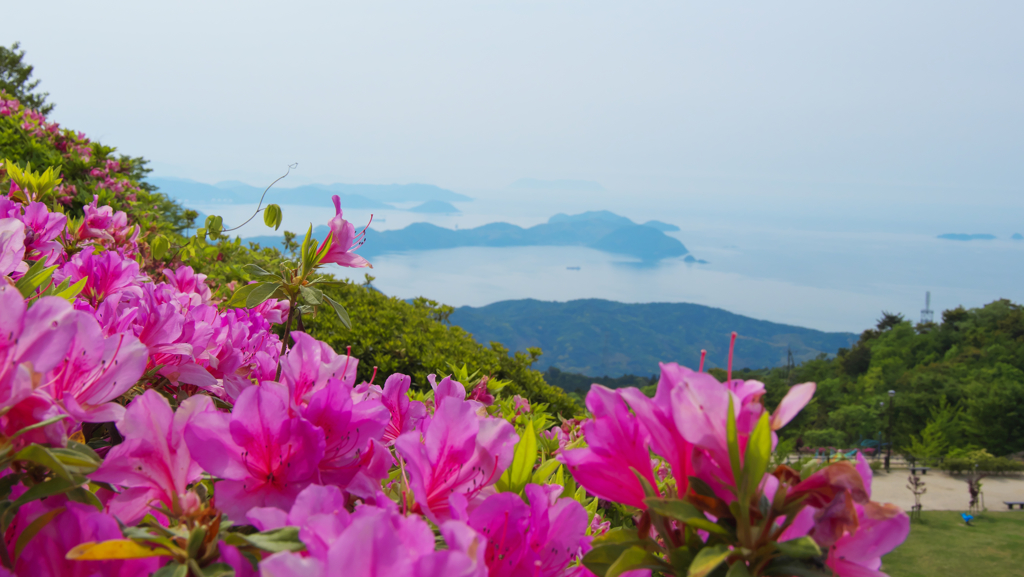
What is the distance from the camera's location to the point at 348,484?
723 mm

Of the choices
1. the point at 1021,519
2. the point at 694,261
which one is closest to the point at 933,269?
the point at 694,261

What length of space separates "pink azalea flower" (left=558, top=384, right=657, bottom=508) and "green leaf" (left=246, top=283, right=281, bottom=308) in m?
0.80

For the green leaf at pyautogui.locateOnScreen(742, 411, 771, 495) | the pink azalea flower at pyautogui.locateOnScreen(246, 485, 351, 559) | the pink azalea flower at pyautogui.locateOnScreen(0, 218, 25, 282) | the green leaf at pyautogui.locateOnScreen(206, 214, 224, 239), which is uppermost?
the green leaf at pyautogui.locateOnScreen(206, 214, 224, 239)

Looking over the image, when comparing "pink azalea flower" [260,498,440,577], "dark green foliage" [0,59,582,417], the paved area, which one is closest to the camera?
"pink azalea flower" [260,498,440,577]

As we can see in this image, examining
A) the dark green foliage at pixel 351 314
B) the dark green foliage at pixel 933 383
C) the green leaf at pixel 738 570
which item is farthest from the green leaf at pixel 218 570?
the dark green foliage at pixel 933 383

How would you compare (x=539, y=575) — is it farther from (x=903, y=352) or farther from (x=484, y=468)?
(x=903, y=352)

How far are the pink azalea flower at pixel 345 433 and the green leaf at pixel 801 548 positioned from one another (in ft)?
1.49

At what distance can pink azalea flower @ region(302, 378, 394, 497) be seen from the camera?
2.33ft

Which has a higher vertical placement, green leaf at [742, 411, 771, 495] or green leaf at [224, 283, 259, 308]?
green leaf at [224, 283, 259, 308]

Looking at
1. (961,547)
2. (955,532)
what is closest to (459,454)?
(961,547)

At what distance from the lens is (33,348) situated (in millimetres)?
596

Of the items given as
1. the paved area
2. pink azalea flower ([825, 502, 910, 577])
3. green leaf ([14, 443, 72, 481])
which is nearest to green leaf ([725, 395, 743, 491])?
pink azalea flower ([825, 502, 910, 577])

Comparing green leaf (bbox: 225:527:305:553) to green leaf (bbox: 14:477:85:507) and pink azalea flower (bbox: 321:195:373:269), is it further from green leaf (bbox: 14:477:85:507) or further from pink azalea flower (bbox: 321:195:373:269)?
pink azalea flower (bbox: 321:195:373:269)

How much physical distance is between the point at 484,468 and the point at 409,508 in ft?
0.38
